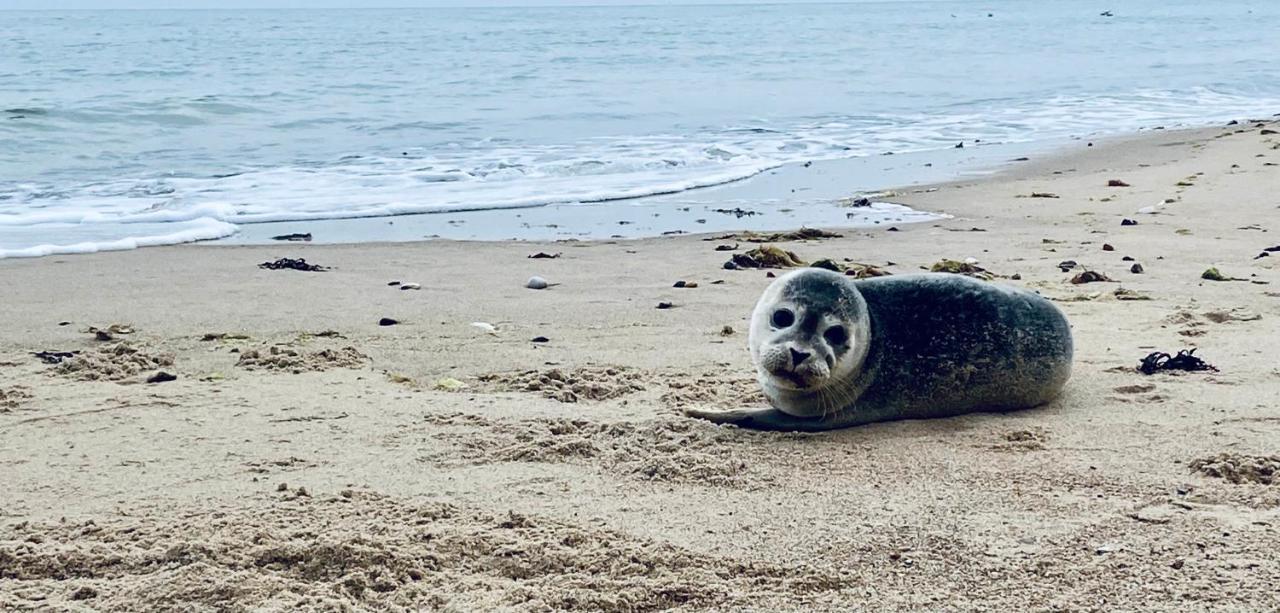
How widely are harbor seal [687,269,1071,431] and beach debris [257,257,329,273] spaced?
4.06 metres

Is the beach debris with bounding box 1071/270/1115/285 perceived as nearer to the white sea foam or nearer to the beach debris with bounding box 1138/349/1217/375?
the beach debris with bounding box 1138/349/1217/375

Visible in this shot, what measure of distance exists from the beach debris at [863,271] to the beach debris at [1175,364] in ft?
6.53

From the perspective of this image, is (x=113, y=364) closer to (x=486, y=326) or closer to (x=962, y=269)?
(x=486, y=326)

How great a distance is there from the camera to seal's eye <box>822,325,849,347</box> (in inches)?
160

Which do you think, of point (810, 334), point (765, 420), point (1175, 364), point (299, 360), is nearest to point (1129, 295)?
point (1175, 364)

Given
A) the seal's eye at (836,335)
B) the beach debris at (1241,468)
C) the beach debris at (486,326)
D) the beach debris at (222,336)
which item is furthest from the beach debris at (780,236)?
the beach debris at (1241,468)

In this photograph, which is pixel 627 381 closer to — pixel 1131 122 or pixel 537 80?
pixel 1131 122

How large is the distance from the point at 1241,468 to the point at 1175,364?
119 centimetres

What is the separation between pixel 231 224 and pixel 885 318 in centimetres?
702

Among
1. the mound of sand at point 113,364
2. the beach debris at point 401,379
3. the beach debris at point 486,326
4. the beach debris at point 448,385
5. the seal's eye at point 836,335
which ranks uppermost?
the seal's eye at point 836,335

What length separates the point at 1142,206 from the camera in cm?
982

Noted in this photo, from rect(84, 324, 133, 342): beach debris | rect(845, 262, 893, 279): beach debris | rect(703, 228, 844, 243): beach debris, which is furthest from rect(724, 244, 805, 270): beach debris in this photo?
rect(84, 324, 133, 342): beach debris

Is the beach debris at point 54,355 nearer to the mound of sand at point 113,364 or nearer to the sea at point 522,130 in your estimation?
the mound of sand at point 113,364

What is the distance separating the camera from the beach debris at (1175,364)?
15.6 ft
